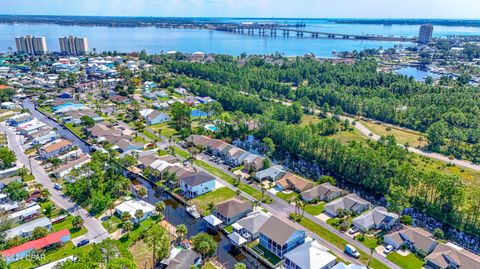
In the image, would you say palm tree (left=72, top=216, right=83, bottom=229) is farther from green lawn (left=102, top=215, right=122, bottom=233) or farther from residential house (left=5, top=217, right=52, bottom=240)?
residential house (left=5, top=217, right=52, bottom=240)

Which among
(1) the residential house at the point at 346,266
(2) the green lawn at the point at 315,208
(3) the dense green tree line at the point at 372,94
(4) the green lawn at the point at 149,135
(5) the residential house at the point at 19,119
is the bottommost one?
(2) the green lawn at the point at 315,208

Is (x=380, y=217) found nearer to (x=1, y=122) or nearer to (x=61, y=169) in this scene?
(x=61, y=169)

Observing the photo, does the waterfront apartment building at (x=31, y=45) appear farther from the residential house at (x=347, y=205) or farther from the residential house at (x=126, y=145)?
the residential house at (x=347, y=205)

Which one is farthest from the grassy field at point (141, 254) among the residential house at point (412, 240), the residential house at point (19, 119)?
the residential house at point (19, 119)

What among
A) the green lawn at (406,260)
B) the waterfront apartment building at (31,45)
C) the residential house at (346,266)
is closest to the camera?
the residential house at (346,266)

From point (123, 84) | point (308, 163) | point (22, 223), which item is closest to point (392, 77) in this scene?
point (308, 163)

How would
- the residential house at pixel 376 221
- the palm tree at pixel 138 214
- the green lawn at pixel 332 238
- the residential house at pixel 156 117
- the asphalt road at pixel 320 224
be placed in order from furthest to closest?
the residential house at pixel 156 117, the palm tree at pixel 138 214, the residential house at pixel 376 221, the asphalt road at pixel 320 224, the green lawn at pixel 332 238
